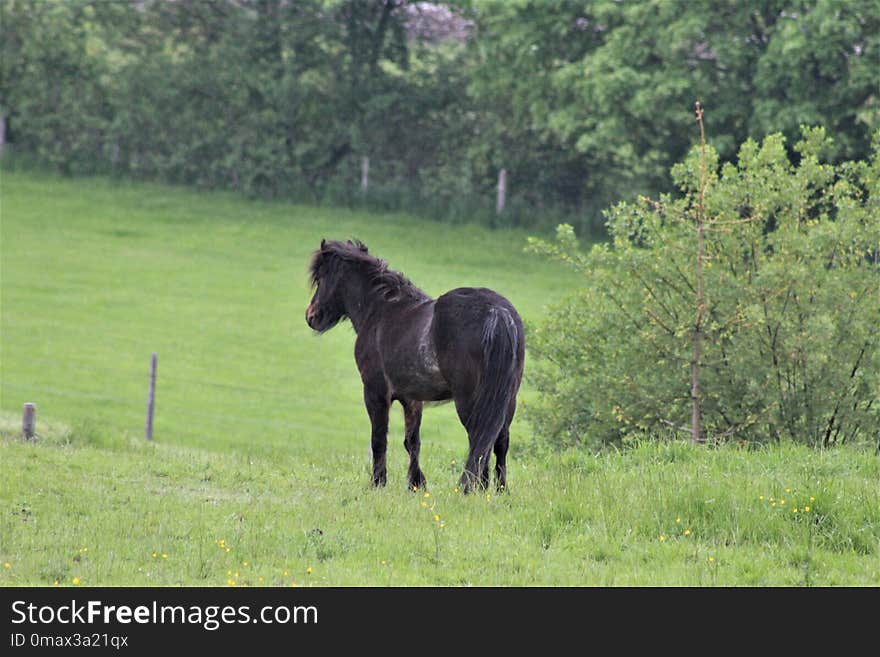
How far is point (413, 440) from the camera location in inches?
434

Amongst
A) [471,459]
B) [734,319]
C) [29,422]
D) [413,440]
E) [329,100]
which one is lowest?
[29,422]

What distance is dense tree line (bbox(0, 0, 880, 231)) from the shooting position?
36906 millimetres

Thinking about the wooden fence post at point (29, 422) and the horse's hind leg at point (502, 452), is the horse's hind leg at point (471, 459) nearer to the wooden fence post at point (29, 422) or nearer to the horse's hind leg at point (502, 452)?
the horse's hind leg at point (502, 452)

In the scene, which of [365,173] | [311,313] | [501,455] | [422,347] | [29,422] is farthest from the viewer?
[365,173]

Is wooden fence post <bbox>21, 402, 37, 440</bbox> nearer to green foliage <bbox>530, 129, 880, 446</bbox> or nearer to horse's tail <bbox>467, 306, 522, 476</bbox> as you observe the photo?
green foliage <bbox>530, 129, 880, 446</bbox>

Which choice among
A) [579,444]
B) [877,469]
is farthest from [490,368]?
[579,444]

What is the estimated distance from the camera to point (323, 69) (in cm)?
4172

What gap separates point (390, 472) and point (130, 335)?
56.5ft

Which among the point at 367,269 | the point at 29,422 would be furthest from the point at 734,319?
the point at 29,422

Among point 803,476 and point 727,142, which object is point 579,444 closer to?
point 803,476

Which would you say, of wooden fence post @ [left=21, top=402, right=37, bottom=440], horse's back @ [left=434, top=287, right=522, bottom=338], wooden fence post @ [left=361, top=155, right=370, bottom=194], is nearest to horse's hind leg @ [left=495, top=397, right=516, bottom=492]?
horse's back @ [left=434, top=287, right=522, bottom=338]

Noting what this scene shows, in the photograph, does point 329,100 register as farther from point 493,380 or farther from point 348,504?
point 348,504

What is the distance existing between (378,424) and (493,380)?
1594mm

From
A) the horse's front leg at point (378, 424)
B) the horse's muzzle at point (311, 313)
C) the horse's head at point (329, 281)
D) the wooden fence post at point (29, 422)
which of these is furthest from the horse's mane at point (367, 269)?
the wooden fence post at point (29, 422)
